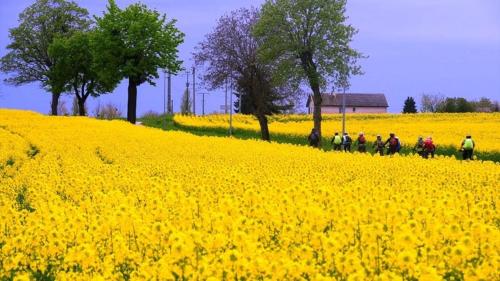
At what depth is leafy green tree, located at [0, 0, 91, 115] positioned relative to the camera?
90500mm

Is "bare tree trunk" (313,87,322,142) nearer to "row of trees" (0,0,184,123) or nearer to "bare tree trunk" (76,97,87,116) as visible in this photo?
"row of trees" (0,0,184,123)

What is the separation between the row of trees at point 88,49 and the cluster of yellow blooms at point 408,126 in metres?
8.70

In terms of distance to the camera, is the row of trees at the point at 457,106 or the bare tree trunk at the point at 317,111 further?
the row of trees at the point at 457,106

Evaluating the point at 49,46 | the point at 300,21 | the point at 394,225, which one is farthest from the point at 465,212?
the point at 49,46

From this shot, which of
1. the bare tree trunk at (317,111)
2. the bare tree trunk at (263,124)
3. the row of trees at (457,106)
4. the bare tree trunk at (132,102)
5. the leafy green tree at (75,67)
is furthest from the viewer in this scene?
the row of trees at (457,106)

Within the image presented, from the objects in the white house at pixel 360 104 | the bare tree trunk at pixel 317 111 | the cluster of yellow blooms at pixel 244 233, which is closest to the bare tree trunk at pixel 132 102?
the bare tree trunk at pixel 317 111

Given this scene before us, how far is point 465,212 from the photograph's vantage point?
10.5 meters

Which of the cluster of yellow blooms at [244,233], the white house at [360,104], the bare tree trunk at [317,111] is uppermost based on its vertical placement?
the white house at [360,104]

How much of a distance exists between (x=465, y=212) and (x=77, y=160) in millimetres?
15097

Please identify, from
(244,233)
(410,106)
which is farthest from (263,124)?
(410,106)

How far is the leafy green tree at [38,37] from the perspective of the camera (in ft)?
297

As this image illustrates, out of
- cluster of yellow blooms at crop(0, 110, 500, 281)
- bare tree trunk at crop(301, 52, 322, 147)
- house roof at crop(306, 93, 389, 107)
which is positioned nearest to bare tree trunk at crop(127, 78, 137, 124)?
bare tree trunk at crop(301, 52, 322, 147)

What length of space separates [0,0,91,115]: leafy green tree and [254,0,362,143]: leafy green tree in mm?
44528

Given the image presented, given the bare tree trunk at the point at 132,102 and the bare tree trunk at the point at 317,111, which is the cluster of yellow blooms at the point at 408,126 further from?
the bare tree trunk at the point at 132,102
